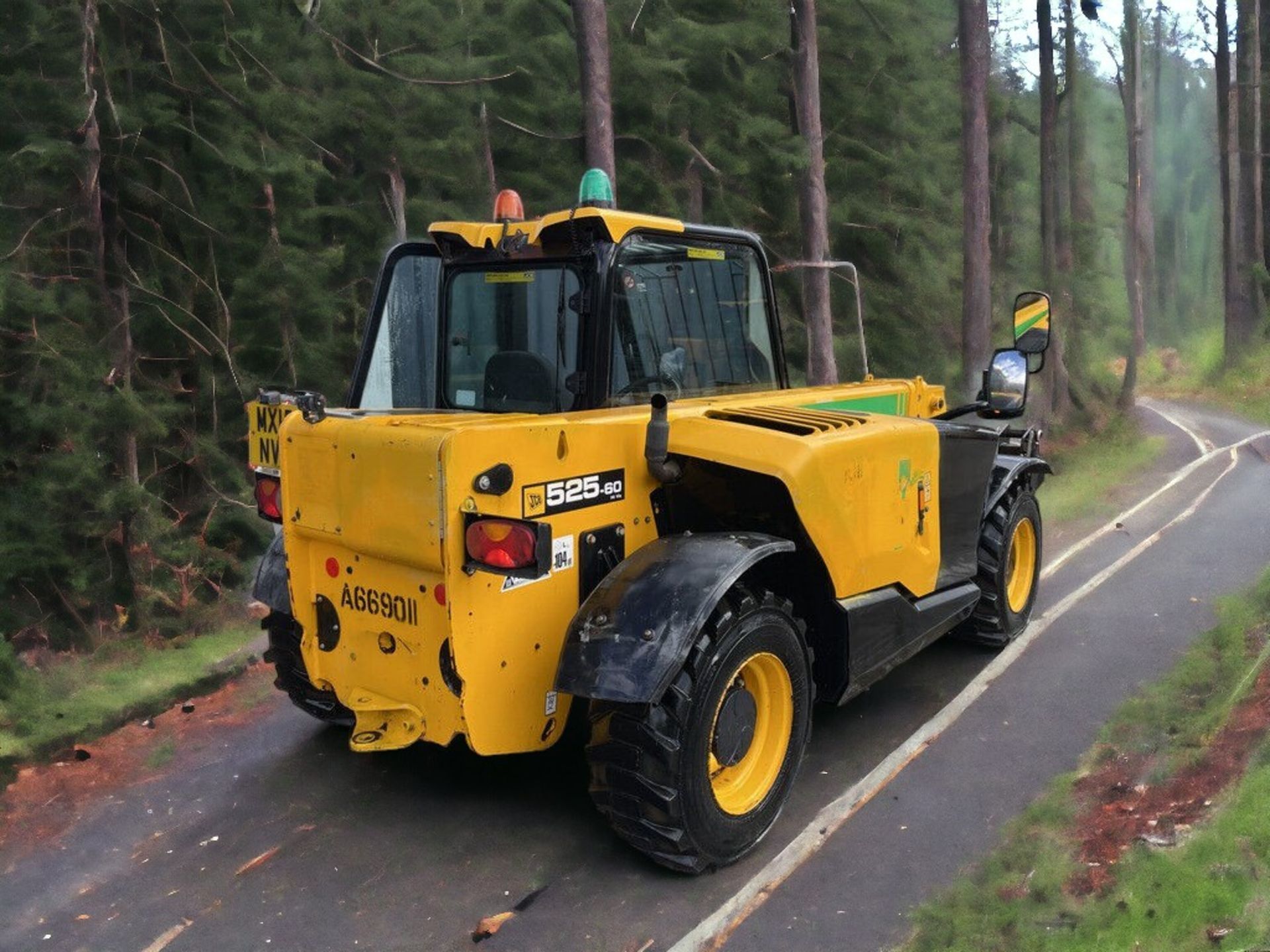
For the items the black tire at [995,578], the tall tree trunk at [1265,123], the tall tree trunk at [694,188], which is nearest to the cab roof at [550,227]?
the black tire at [995,578]

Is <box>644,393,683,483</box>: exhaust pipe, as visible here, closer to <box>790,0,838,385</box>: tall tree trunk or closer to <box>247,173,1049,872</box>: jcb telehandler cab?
<box>247,173,1049,872</box>: jcb telehandler cab

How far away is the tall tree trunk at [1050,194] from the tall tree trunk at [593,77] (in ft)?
37.5

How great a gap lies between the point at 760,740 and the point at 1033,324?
116 inches

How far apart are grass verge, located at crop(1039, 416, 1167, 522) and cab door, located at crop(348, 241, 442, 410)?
7.81 m

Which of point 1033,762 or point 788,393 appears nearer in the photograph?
point 1033,762

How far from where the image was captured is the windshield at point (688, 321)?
4660mm

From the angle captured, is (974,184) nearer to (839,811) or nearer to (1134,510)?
(1134,510)

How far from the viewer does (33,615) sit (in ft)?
28.9

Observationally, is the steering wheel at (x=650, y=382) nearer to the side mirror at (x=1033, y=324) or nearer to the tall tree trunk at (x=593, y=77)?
the side mirror at (x=1033, y=324)

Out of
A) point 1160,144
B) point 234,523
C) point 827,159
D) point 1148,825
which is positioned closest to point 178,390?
point 234,523

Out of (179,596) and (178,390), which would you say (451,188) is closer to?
(178,390)

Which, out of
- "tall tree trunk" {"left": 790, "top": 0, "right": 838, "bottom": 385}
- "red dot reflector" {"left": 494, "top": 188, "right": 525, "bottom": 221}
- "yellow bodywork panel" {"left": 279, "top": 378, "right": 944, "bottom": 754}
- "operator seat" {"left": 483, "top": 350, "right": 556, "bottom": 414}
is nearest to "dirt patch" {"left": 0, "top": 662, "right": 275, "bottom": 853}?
"yellow bodywork panel" {"left": 279, "top": 378, "right": 944, "bottom": 754}

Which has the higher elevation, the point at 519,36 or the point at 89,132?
the point at 519,36

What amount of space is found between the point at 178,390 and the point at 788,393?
6.40m
